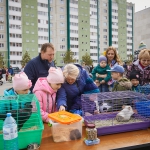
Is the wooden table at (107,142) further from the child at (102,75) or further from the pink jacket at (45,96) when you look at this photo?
the child at (102,75)

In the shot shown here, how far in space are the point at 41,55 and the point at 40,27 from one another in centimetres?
3550

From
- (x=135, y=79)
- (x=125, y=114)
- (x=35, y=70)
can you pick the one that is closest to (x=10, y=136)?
(x=125, y=114)

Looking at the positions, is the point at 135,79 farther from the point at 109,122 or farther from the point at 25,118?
the point at 25,118

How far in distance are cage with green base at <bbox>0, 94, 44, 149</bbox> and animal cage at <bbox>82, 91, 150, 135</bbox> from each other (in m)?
0.45

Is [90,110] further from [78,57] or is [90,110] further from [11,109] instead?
[78,57]

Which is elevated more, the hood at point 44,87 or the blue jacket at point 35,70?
the blue jacket at point 35,70

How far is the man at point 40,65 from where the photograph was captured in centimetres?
292

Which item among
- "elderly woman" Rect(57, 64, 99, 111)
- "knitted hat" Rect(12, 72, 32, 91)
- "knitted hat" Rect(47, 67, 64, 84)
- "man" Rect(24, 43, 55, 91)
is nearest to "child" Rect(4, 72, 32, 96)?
"knitted hat" Rect(12, 72, 32, 91)

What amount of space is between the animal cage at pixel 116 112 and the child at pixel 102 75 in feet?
6.65

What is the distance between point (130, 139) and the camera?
1.50 m

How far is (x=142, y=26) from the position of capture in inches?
1859

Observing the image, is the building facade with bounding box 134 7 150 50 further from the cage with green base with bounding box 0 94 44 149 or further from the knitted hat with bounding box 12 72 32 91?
the cage with green base with bounding box 0 94 44 149

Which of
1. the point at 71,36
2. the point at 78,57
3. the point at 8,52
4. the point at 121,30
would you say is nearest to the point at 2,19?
the point at 8,52

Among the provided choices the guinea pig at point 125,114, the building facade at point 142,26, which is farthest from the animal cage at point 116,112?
the building facade at point 142,26
